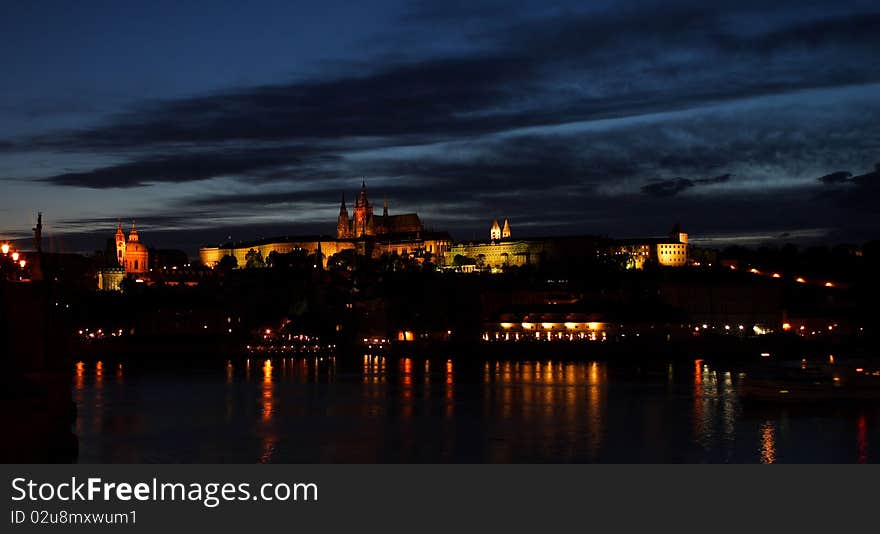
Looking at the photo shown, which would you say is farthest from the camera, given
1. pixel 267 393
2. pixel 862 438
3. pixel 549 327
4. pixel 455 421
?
pixel 549 327

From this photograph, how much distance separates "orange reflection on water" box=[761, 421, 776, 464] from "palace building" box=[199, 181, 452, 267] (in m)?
97.3

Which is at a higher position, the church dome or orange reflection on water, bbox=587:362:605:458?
the church dome

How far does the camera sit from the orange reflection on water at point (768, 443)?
2395cm

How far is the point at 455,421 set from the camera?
100 ft

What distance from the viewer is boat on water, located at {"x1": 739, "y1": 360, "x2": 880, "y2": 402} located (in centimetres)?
3472

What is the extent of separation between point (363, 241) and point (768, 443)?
108 m

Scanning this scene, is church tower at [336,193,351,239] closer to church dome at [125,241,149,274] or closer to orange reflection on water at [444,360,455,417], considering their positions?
church dome at [125,241,149,274]

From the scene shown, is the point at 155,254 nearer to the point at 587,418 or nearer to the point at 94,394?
the point at 94,394

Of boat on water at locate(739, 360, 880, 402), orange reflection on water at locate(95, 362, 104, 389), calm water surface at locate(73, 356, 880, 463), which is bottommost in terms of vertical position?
orange reflection on water at locate(95, 362, 104, 389)

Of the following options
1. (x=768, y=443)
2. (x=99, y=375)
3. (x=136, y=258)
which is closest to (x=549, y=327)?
(x=99, y=375)

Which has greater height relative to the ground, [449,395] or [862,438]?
[862,438]

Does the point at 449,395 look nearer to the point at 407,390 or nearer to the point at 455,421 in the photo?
the point at 407,390

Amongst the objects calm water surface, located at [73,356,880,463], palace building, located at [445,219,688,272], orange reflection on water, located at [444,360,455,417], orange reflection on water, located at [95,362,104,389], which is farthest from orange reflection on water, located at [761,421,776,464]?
palace building, located at [445,219,688,272]

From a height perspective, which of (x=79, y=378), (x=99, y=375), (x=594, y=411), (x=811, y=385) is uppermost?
(x=811, y=385)
